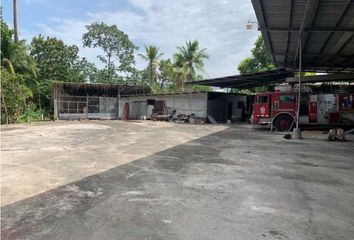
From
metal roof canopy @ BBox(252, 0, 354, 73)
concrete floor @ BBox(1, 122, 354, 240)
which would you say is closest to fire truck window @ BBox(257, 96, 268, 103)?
metal roof canopy @ BBox(252, 0, 354, 73)

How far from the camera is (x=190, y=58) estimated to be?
43.8 meters

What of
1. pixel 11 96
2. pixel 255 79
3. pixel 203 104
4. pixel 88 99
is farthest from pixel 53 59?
pixel 255 79

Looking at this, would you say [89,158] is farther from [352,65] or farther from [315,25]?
[352,65]

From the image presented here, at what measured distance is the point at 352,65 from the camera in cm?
2255

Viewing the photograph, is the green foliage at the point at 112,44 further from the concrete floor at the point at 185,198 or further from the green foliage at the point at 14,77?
the concrete floor at the point at 185,198

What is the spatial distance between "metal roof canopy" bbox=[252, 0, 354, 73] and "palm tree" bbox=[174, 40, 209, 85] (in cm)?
2268

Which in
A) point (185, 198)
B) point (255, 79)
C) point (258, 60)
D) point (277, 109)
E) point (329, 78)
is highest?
point (258, 60)

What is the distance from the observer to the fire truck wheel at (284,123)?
20.2m

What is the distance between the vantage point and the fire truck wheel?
20.2 meters

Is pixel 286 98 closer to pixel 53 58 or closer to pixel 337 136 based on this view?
pixel 337 136

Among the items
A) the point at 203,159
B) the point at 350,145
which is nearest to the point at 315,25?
the point at 350,145

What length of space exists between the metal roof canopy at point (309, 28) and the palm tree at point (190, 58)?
22.7m

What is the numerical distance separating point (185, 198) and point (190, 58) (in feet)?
126

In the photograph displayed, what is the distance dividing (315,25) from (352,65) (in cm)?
974
